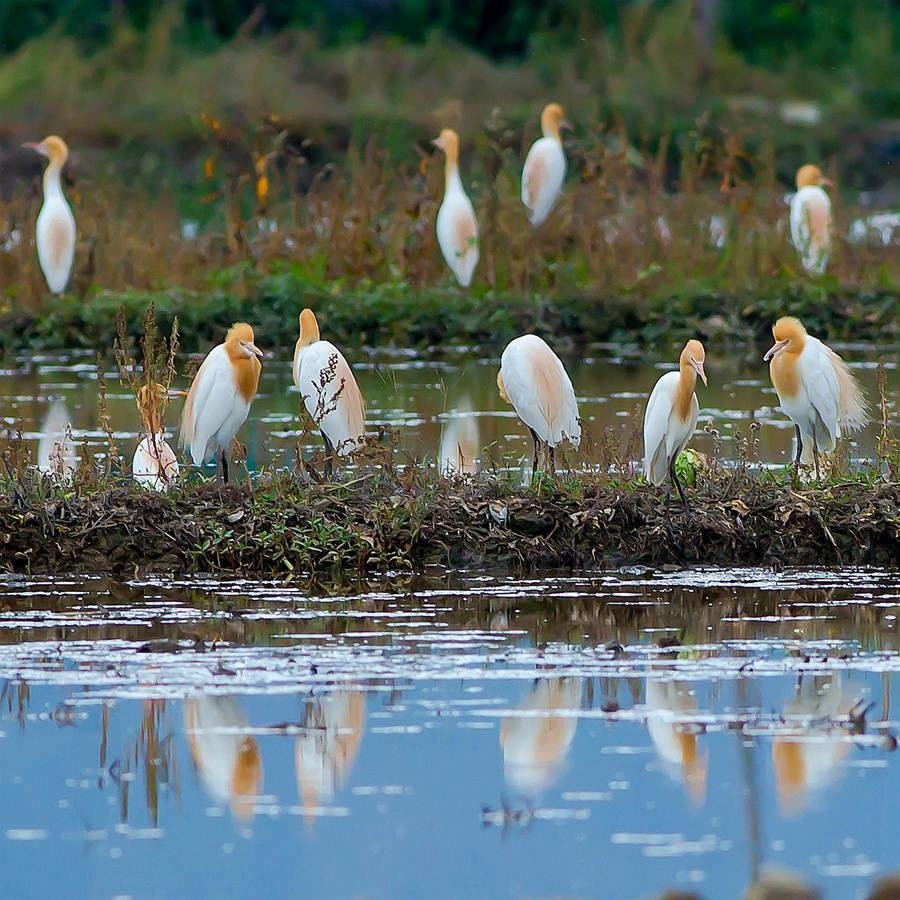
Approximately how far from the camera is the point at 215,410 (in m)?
7.92

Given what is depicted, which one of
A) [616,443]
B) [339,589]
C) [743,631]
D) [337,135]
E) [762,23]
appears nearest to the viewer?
[743,631]

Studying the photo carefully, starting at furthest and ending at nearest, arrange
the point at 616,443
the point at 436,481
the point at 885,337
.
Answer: the point at 885,337 < the point at 616,443 < the point at 436,481

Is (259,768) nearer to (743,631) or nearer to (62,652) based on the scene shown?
(62,652)

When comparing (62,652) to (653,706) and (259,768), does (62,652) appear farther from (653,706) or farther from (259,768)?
(653,706)

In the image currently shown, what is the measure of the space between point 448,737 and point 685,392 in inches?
107

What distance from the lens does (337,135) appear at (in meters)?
26.7

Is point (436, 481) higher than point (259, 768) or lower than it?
higher

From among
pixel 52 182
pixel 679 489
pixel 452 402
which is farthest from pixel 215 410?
pixel 52 182

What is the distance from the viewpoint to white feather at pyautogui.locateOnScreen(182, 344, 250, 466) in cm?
793

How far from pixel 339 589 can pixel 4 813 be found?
2254 millimetres

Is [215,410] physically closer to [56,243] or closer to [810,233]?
[56,243]

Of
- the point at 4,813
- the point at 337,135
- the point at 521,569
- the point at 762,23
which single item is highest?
the point at 762,23

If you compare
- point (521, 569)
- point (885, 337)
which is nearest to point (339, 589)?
point (521, 569)

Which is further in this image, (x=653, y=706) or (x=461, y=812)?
(x=653, y=706)
